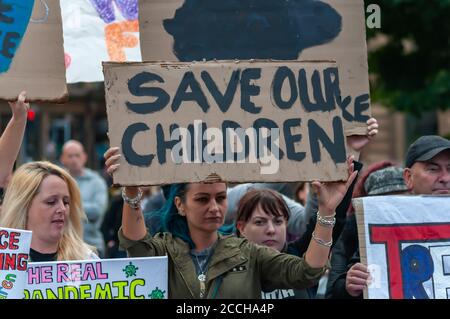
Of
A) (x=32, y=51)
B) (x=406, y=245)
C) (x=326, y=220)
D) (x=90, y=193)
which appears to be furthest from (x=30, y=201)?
(x=90, y=193)

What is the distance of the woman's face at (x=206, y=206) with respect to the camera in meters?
4.44

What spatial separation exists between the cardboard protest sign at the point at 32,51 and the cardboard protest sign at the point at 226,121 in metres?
0.43

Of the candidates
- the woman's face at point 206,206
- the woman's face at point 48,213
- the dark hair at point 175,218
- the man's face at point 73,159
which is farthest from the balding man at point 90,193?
the woman's face at point 206,206

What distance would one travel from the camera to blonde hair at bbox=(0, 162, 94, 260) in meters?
4.75

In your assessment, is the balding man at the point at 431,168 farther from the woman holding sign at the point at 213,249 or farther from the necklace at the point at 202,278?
the necklace at the point at 202,278

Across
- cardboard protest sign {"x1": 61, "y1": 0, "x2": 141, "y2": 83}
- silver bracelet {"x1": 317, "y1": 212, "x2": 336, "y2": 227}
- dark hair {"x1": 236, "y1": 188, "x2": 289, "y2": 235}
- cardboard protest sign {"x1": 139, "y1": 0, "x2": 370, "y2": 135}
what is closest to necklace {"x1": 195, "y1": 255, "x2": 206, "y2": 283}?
silver bracelet {"x1": 317, "y1": 212, "x2": 336, "y2": 227}

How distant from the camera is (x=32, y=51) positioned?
175 inches

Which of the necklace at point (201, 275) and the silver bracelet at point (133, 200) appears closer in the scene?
the silver bracelet at point (133, 200)

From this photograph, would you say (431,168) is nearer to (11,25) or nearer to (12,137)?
(12,137)

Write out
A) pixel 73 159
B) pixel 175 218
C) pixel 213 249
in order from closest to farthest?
pixel 213 249
pixel 175 218
pixel 73 159

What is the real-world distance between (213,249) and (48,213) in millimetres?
873

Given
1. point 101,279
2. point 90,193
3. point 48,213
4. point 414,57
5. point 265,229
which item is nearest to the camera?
point 101,279
